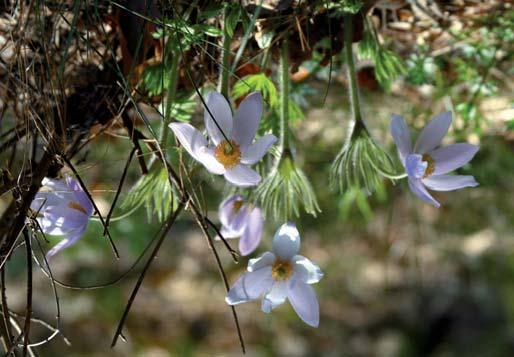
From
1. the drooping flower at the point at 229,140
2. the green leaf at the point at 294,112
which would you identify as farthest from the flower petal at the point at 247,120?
the green leaf at the point at 294,112

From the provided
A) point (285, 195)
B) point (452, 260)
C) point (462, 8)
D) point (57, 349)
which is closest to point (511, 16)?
point (462, 8)

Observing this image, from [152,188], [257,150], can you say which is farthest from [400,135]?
[152,188]

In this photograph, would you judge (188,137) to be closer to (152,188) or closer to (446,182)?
(152,188)

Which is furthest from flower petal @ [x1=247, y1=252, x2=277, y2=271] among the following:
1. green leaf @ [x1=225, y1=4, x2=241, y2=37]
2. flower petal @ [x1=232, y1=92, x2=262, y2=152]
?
green leaf @ [x1=225, y1=4, x2=241, y2=37]

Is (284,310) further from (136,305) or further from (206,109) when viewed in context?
(206,109)

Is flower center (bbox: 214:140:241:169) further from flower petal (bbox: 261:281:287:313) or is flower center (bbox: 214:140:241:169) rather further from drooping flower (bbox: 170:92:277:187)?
flower petal (bbox: 261:281:287:313)

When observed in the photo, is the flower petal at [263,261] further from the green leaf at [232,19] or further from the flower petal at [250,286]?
the green leaf at [232,19]
